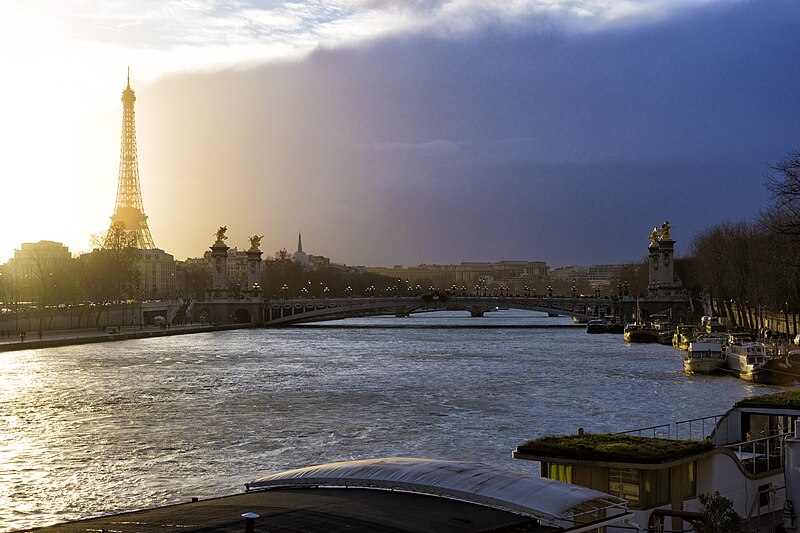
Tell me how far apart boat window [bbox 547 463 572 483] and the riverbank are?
47.7m

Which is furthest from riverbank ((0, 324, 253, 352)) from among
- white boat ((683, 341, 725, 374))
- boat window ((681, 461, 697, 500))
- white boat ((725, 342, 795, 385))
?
boat window ((681, 461, 697, 500))

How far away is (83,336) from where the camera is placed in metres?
65.6

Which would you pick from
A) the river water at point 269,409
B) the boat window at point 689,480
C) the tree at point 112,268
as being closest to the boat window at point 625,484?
the boat window at point 689,480

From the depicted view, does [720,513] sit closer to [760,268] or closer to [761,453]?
[761,453]

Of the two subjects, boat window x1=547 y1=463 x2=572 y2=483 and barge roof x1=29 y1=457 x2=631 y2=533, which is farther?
boat window x1=547 y1=463 x2=572 y2=483

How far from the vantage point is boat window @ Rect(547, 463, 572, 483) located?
1197cm

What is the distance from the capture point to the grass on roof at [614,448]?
1167 centimetres

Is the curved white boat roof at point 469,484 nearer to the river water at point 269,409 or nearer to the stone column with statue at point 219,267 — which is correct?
the river water at point 269,409

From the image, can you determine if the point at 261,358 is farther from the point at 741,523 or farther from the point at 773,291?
the point at 741,523

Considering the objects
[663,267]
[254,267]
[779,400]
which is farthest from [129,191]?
[779,400]

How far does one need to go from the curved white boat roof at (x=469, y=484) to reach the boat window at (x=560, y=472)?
5.31 feet

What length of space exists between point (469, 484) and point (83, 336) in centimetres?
5938

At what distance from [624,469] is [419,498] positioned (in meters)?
2.88

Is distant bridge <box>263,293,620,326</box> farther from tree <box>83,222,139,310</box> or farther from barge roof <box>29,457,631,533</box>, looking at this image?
barge roof <box>29,457,631,533</box>
